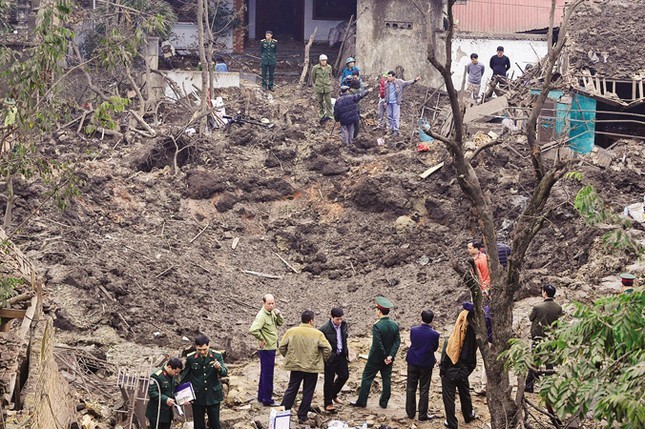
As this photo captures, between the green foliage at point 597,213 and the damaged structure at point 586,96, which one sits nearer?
the green foliage at point 597,213

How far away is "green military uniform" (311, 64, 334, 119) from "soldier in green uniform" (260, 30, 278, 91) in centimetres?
323

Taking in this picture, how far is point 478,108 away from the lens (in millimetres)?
26047

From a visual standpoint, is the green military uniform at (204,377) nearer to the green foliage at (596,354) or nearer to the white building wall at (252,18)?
the green foliage at (596,354)

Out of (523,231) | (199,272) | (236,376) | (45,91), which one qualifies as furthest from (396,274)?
(523,231)

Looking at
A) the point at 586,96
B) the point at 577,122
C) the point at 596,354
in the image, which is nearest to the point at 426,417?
the point at 596,354

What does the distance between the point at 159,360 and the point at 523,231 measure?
6.73 metres

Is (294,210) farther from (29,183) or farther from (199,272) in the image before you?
(29,183)

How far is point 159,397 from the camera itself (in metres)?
12.2

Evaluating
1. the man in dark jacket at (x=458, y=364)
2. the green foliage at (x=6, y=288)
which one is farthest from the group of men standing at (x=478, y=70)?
the green foliage at (x=6, y=288)

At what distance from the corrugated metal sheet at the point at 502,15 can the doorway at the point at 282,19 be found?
16.7 feet

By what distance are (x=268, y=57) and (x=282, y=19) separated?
21.1 feet

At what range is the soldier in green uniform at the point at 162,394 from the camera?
1220cm

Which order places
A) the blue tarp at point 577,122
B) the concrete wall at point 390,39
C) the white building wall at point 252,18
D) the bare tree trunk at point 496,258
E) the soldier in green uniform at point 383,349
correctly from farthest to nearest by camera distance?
the white building wall at point 252,18, the concrete wall at point 390,39, the blue tarp at point 577,122, the soldier in green uniform at point 383,349, the bare tree trunk at point 496,258

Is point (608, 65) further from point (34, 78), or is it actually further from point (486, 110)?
point (34, 78)
